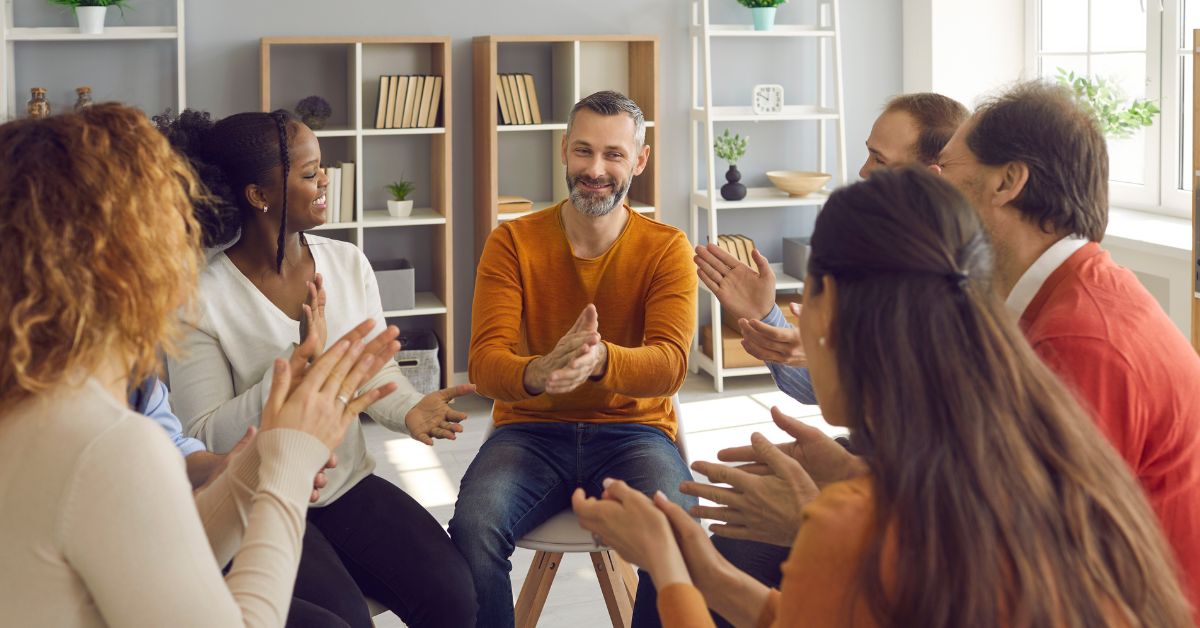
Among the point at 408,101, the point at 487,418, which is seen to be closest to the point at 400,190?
the point at 408,101

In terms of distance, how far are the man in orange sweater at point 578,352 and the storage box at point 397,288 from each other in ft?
6.91

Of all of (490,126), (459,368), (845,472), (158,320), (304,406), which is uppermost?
(490,126)

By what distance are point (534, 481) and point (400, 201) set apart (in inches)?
107

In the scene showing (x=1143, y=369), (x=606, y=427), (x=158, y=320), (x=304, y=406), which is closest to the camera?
(x=158, y=320)

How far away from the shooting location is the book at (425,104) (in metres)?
4.71

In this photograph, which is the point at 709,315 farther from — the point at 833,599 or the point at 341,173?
the point at 833,599

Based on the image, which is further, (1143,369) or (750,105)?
(750,105)

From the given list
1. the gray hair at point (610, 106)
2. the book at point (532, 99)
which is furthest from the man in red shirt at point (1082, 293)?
the book at point (532, 99)

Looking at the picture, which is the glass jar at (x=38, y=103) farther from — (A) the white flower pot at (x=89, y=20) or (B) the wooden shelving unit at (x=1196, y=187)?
(B) the wooden shelving unit at (x=1196, y=187)

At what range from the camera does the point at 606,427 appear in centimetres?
246

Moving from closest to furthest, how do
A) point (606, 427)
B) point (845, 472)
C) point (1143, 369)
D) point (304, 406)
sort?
point (304, 406)
point (1143, 369)
point (845, 472)
point (606, 427)

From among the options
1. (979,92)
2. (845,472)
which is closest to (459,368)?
(979,92)

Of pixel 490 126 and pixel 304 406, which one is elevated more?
pixel 490 126

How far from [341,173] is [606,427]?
2540 mm
